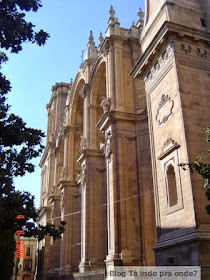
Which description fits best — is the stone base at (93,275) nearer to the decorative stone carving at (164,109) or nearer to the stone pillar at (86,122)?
the stone pillar at (86,122)

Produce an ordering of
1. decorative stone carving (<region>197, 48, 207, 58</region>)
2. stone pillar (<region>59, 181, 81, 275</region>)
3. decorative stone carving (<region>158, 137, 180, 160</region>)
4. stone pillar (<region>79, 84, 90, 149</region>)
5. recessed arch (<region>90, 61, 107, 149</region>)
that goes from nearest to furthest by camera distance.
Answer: decorative stone carving (<region>158, 137, 180, 160</region>), decorative stone carving (<region>197, 48, 207, 58</region>), stone pillar (<region>79, 84, 90, 149</region>), recessed arch (<region>90, 61, 107, 149</region>), stone pillar (<region>59, 181, 81, 275</region>)

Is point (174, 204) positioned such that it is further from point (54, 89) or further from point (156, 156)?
point (54, 89)

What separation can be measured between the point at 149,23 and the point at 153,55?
2432 millimetres

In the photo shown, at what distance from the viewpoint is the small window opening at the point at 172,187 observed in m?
12.9

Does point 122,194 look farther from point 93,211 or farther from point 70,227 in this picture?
point 70,227

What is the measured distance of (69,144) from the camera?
1276 inches

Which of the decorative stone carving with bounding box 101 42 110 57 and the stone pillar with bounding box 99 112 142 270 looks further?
the decorative stone carving with bounding box 101 42 110 57

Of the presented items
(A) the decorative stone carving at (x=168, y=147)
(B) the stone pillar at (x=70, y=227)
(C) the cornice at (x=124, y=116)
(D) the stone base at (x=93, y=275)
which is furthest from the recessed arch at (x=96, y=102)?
(A) the decorative stone carving at (x=168, y=147)

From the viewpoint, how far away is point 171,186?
13.2 meters

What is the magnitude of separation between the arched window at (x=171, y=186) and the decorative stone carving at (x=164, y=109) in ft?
6.66

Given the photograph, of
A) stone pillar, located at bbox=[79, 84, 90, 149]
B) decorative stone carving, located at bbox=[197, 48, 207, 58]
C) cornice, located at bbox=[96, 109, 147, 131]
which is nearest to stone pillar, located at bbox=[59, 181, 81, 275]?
stone pillar, located at bbox=[79, 84, 90, 149]

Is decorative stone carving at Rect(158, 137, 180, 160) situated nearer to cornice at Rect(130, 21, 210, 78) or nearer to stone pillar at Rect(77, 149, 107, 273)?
cornice at Rect(130, 21, 210, 78)

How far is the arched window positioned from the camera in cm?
1291

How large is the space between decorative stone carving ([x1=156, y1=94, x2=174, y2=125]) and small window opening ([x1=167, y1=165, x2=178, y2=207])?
2032 millimetres
